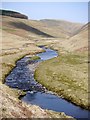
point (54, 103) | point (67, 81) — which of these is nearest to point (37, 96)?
point (54, 103)

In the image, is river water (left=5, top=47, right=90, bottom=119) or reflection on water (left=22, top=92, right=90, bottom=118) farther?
river water (left=5, top=47, right=90, bottom=119)

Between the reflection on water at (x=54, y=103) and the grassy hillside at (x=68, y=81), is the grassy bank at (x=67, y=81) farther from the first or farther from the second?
the reflection on water at (x=54, y=103)

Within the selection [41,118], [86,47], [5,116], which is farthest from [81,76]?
[86,47]

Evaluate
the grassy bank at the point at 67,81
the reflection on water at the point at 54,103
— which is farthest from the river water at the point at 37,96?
the grassy bank at the point at 67,81

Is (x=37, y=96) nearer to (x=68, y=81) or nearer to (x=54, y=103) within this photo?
(x=54, y=103)

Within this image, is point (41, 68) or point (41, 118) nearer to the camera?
point (41, 118)

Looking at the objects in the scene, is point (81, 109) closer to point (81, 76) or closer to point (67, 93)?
point (67, 93)

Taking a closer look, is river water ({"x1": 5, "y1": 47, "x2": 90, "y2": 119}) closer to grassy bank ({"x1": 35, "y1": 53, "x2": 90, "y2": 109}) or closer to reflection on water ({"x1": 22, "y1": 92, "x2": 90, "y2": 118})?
reflection on water ({"x1": 22, "y1": 92, "x2": 90, "y2": 118})

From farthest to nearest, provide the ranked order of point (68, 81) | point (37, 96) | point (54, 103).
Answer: point (68, 81)
point (37, 96)
point (54, 103)

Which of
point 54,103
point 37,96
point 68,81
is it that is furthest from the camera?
point 68,81

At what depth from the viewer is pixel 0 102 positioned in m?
34.0

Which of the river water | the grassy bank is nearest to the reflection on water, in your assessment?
the river water

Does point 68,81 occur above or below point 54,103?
below

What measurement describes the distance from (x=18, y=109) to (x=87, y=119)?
949 cm
